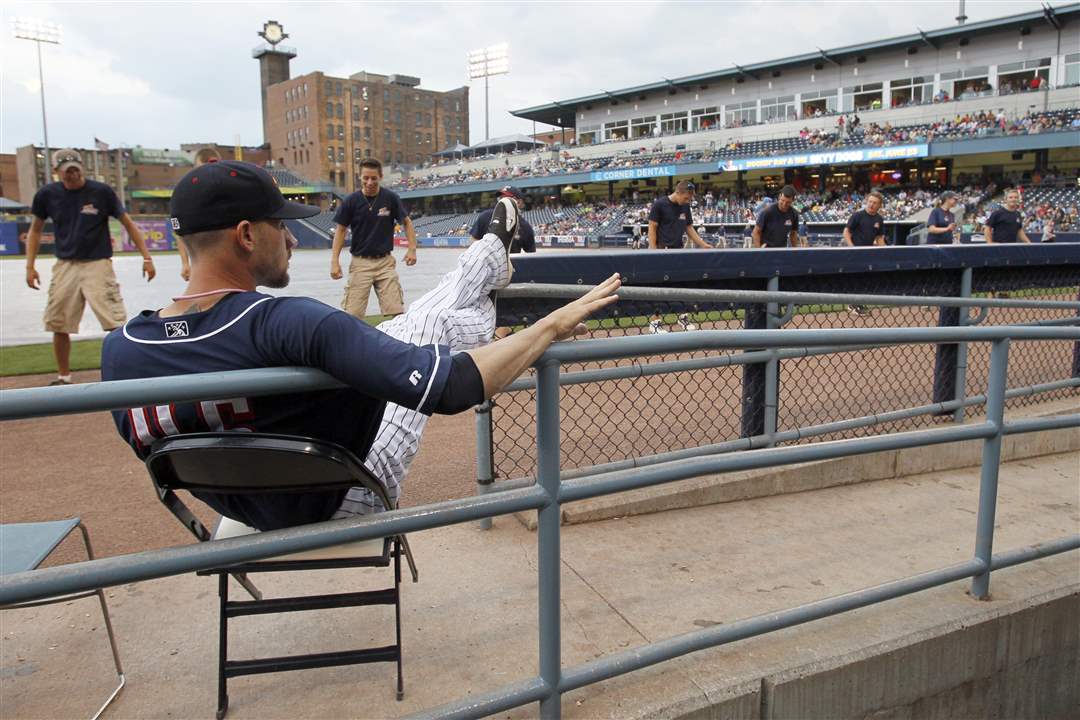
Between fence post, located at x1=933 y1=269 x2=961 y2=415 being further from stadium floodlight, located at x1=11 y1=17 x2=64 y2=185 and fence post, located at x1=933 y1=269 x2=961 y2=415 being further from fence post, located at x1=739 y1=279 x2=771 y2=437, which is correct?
stadium floodlight, located at x1=11 y1=17 x2=64 y2=185

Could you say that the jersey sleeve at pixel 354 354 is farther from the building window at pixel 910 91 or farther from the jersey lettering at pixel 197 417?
the building window at pixel 910 91

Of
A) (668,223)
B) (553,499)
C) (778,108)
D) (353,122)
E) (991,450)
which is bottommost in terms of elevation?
(991,450)

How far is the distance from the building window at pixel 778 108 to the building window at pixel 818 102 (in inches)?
33.4

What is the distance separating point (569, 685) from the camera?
2.03 meters

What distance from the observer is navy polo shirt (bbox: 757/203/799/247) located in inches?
386

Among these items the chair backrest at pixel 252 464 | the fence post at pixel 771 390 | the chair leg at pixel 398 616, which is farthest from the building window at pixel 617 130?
the chair backrest at pixel 252 464

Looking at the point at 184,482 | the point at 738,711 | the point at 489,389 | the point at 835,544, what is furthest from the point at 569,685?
the point at 835,544

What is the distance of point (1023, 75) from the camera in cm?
4438

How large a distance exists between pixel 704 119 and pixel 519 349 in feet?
205

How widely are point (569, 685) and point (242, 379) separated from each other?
46.8 inches

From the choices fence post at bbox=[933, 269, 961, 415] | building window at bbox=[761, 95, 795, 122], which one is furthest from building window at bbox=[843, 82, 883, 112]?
fence post at bbox=[933, 269, 961, 415]

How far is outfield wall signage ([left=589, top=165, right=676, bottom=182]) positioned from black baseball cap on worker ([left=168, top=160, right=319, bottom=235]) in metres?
54.3

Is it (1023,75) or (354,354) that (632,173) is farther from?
(354,354)

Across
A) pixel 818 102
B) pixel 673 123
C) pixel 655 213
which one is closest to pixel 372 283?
pixel 655 213
